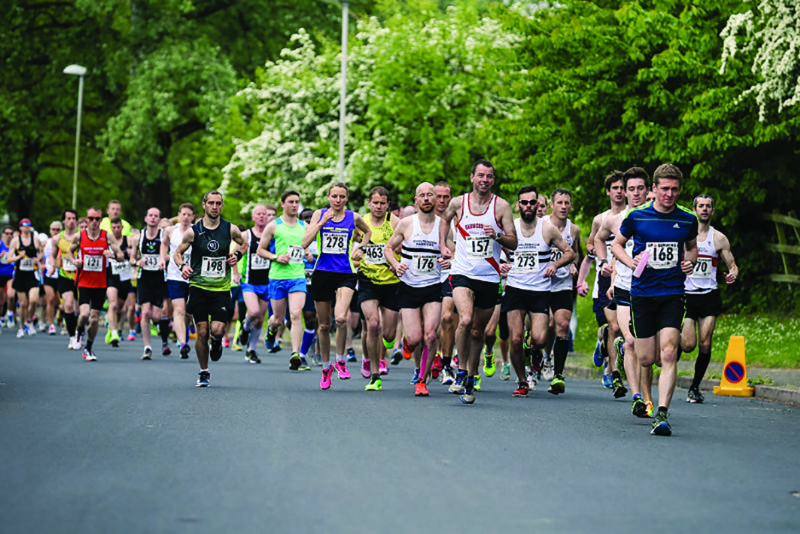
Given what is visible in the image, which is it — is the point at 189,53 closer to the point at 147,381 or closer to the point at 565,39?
the point at 565,39

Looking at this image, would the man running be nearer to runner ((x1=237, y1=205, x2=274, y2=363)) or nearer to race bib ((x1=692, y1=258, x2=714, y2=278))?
runner ((x1=237, y1=205, x2=274, y2=363))

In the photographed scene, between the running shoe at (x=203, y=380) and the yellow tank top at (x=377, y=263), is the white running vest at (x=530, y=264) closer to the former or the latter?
the yellow tank top at (x=377, y=263)

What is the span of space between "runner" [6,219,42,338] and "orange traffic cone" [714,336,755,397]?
16.5 metres

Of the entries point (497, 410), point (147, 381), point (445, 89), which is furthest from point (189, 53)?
point (497, 410)

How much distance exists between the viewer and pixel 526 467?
8.86 m

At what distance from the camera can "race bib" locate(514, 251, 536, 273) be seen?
14.6m

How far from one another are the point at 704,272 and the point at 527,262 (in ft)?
6.12

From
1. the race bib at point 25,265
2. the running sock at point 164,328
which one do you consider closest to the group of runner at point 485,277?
the running sock at point 164,328

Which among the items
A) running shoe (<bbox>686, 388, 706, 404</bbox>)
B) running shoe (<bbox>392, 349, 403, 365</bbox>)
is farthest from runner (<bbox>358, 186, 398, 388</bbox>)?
running shoe (<bbox>392, 349, 403, 365</bbox>)

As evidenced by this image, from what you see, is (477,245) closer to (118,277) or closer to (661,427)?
(661,427)

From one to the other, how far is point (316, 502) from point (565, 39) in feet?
76.8

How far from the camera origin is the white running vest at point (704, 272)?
14.9m

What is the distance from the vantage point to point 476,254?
13609 mm

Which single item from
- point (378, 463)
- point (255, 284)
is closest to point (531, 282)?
point (378, 463)
